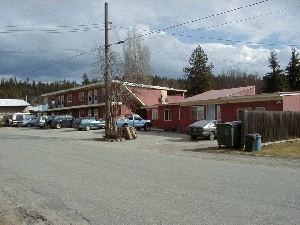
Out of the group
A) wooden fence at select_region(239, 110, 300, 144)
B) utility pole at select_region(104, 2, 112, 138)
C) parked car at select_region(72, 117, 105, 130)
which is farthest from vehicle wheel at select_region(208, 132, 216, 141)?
parked car at select_region(72, 117, 105, 130)

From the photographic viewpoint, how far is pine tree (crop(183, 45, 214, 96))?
7612 cm

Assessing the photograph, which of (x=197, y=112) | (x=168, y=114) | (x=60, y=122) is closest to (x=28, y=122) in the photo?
(x=60, y=122)

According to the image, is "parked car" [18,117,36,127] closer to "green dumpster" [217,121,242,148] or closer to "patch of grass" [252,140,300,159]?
"green dumpster" [217,121,242,148]

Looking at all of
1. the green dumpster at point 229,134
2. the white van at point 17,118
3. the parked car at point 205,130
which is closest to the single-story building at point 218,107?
the parked car at point 205,130

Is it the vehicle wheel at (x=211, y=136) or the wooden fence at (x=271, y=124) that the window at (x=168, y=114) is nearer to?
the vehicle wheel at (x=211, y=136)

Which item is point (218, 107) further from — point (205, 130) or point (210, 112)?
point (205, 130)

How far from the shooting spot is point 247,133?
2078cm

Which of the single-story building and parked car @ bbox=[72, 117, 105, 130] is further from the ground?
the single-story building

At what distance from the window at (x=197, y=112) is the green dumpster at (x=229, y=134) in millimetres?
13950

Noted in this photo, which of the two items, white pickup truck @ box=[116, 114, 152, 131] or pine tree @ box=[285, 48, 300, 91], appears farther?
pine tree @ box=[285, 48, 300, 91]

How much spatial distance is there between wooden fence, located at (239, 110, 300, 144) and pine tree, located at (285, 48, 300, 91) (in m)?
42.3

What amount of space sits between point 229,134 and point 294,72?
50.6m

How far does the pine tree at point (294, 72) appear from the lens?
64812 mm

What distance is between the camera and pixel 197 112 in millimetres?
35625
